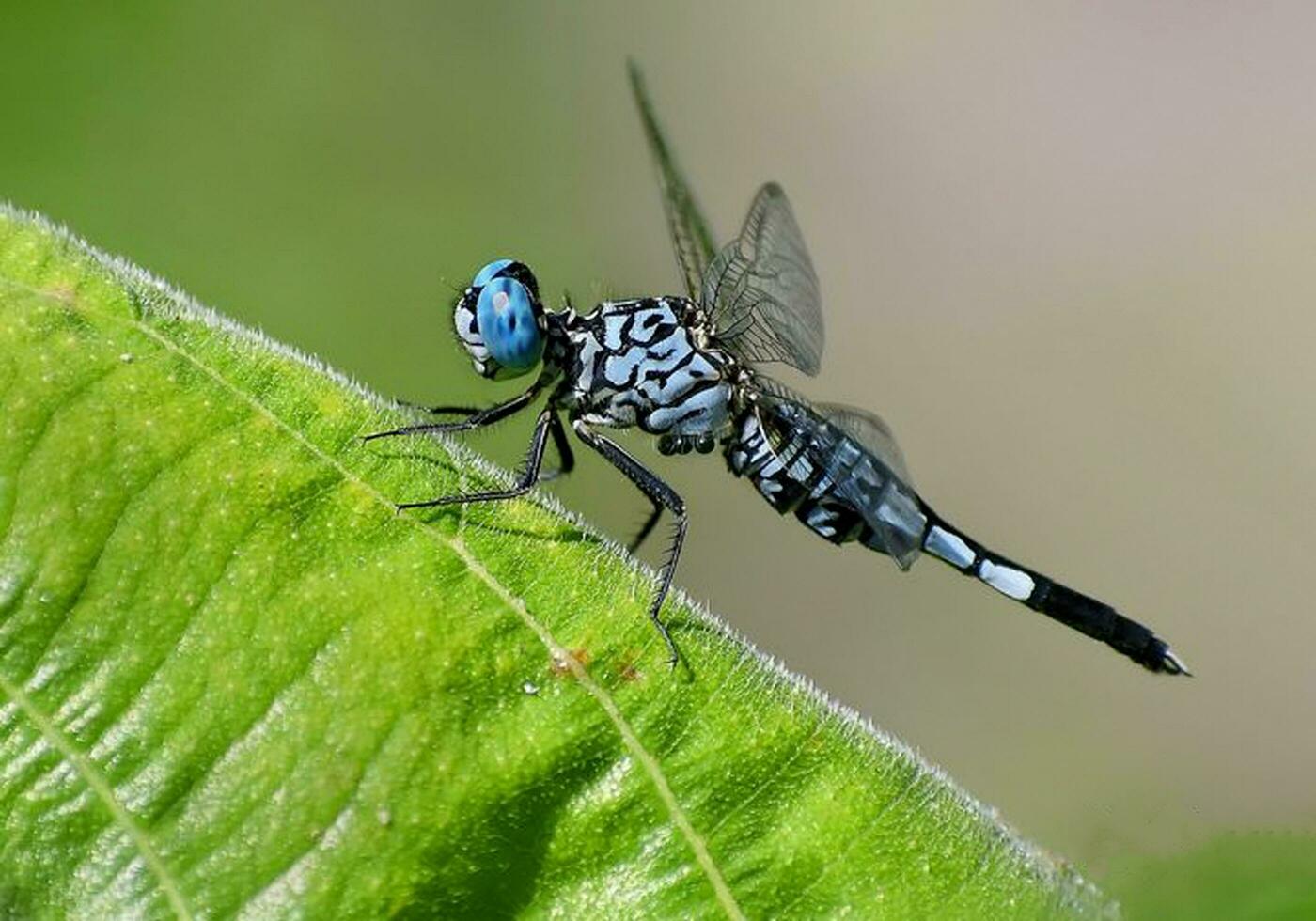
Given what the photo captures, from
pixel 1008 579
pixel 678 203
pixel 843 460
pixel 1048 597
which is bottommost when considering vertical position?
pixel 1048 597

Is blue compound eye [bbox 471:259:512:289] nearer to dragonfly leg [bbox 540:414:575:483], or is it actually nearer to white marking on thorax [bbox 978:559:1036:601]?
dragonfly leg [bbox 540:414:575:483]

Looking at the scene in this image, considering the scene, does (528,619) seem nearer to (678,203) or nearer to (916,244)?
(678,203)

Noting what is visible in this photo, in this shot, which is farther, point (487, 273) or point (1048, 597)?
point (1048, 597)

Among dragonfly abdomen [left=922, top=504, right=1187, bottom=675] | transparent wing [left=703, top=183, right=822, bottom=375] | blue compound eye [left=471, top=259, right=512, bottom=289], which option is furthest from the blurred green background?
blue compound eye [left=471, top=259, right=512, bottom=289]

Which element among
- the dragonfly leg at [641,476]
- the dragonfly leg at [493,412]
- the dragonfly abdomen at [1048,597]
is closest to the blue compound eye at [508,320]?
the dragonfly leg at [493,412]

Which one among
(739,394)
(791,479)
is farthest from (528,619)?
(791,479)

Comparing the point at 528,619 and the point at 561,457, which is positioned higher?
the point at 561,457
